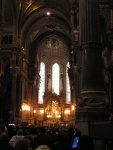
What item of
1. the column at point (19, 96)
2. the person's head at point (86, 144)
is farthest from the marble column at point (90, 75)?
the column at point (19, 96)

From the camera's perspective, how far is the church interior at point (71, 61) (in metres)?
8.60

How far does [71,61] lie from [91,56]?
115ft

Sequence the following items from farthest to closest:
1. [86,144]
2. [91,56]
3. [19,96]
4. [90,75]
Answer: [19,96]
[91,56]
[90,75]
[86,144]

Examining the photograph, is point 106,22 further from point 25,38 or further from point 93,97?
point 25,38

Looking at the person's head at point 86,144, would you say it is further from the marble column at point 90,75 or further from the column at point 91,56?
the column at point 91,56

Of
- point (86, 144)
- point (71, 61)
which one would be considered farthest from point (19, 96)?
point (86, 144)

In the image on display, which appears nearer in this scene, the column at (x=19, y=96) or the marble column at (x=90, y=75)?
the marble column at (x=90, y=75)

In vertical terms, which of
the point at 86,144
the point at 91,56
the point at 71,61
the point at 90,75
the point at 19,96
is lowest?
the point at 86,144

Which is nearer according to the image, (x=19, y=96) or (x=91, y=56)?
(x=91, y=56)

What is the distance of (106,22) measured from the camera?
2089 cm

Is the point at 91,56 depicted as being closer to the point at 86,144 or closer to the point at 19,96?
the point at 86,144

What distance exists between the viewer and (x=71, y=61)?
43.8 metres

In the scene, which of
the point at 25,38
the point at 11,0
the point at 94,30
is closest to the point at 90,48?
the point at 94,30

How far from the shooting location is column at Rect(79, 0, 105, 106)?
848 cm
